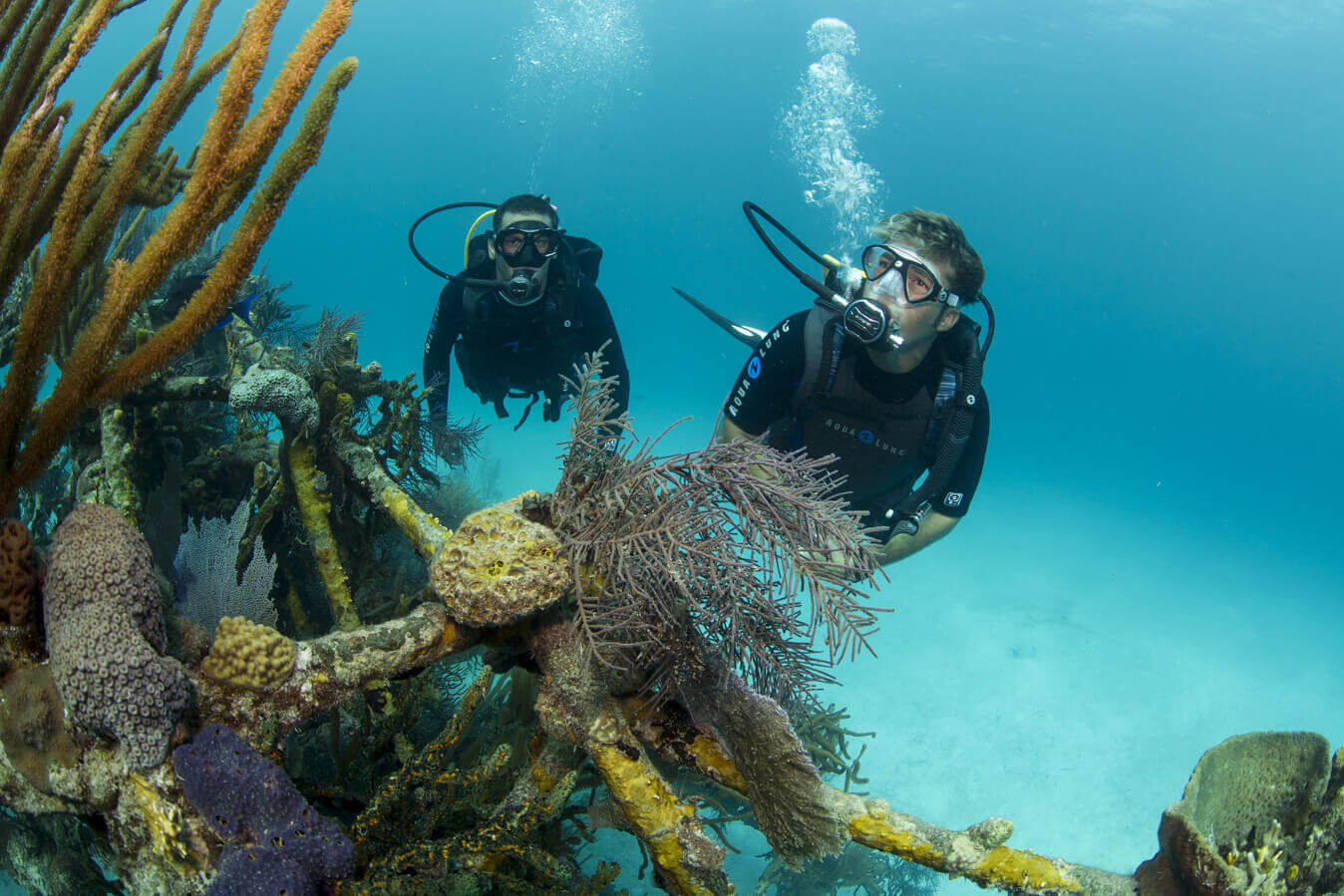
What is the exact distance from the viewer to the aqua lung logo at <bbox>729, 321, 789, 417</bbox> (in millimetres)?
4773

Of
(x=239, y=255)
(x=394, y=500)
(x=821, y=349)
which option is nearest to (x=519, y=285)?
(x=821, y=349)

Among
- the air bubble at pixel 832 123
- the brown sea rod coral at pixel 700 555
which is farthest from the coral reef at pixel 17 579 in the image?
the air bubble at pixel 832 123

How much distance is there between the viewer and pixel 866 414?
4992mm

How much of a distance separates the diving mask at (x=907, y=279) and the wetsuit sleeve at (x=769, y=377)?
0.62 metres

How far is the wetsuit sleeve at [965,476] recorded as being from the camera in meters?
4.97

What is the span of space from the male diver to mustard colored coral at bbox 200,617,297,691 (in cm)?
328

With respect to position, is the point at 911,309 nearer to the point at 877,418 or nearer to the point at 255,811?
the point at 877,418

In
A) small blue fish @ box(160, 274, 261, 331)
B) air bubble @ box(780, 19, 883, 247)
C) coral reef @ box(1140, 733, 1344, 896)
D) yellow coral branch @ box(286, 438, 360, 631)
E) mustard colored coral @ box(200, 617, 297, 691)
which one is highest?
air bubble @ box(780, 19, 883, 247)

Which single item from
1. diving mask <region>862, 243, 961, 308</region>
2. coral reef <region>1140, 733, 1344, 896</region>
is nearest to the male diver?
diving mask <region>862, 243, 961, 308</region>

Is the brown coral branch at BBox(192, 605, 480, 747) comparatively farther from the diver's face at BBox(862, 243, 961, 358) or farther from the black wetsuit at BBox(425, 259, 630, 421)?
the black wetsuit at BBox(425, 259, 630, 421)

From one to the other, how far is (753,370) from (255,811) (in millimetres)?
3905

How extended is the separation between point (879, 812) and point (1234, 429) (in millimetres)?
101256

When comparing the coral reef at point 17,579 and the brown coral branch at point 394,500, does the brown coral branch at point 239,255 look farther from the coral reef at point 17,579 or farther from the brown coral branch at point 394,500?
the brown coral branch at point 394,500

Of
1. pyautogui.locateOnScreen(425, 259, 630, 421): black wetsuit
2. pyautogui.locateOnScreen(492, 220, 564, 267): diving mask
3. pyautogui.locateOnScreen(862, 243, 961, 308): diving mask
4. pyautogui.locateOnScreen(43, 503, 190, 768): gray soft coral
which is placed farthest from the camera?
pyautogui.locateOnScreen(425, 259, 630, 421): black wetsuit
